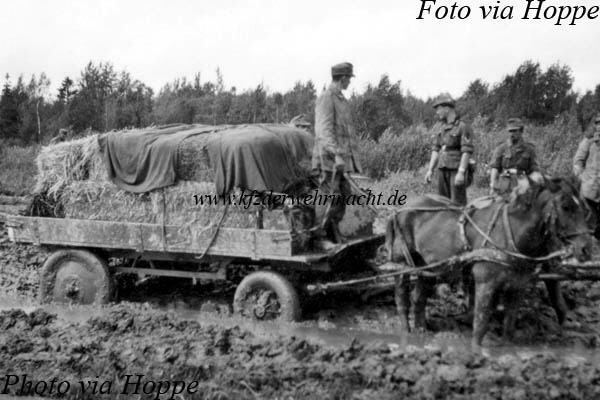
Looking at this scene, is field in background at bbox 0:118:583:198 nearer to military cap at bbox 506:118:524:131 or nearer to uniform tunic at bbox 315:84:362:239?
military cap at bbox 506:118:524:131

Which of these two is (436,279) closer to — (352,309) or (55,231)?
(352,309)

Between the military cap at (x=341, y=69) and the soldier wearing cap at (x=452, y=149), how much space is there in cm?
118

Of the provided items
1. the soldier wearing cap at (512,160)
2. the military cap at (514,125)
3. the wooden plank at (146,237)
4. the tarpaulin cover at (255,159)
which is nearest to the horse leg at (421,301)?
the wooden plank at (146,237)

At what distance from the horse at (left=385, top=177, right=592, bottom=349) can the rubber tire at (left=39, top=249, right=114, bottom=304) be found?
12.7ft

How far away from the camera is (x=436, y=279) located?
742 cm

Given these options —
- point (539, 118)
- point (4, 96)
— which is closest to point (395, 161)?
point (539, 118)

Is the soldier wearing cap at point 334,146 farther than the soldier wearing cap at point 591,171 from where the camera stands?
No

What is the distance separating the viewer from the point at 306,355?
6.15 m

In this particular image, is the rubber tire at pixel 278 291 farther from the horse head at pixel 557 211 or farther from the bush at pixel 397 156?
the bush at pixel 397 156

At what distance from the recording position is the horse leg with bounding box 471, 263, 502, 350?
6469 millimetres

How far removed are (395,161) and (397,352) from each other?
1536 centimetres

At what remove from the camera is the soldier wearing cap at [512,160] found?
8.50 meters

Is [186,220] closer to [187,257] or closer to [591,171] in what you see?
[187,257]

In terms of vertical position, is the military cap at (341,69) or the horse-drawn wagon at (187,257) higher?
the military cap at (341,69)
